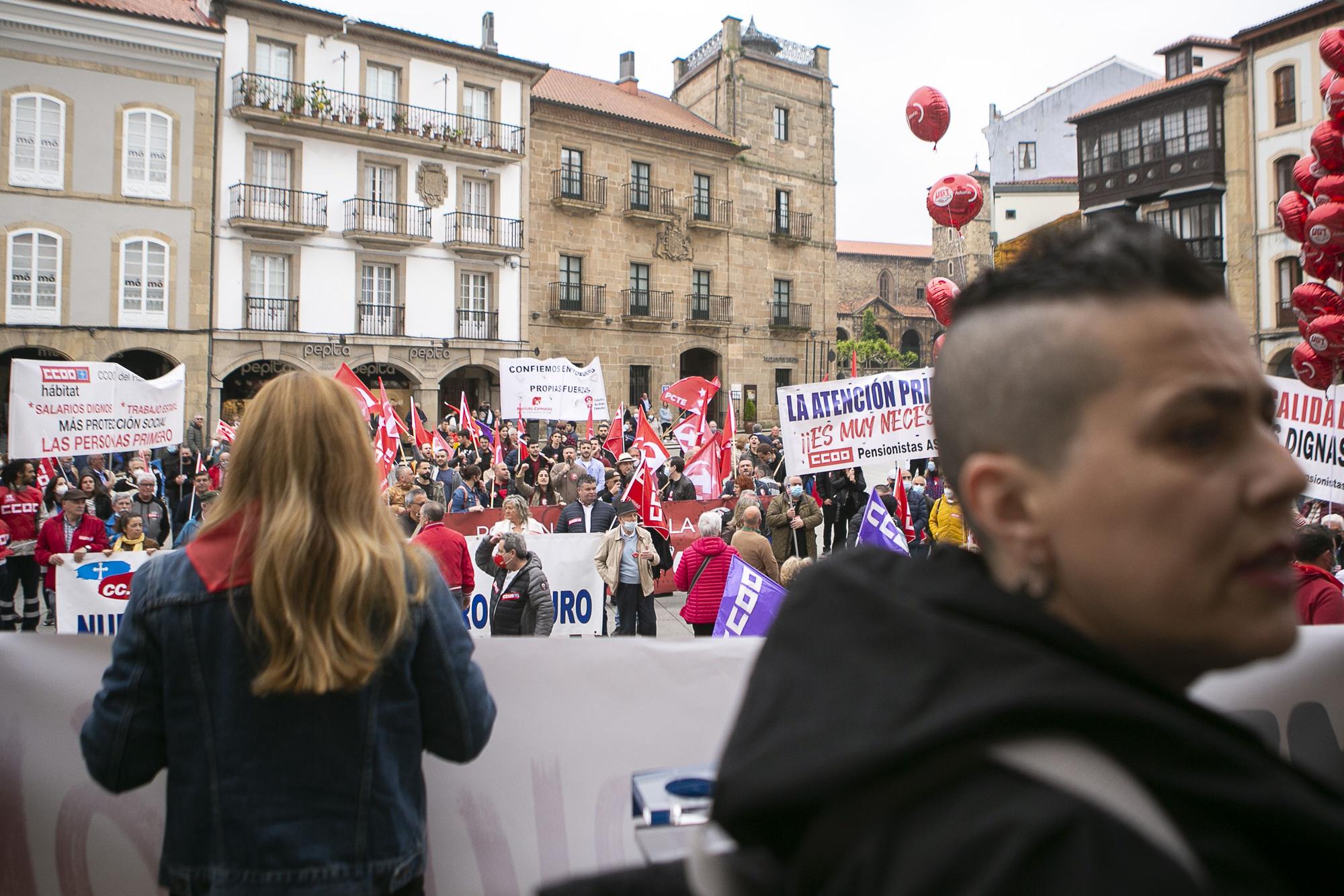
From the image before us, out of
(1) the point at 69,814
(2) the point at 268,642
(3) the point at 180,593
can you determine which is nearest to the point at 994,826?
(2) the point at 268,642

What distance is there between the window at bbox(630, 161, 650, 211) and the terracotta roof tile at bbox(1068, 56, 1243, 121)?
14637mm

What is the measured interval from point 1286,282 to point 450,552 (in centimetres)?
2987

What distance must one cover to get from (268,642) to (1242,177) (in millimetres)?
34097

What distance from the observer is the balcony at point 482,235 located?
2836 centimetres

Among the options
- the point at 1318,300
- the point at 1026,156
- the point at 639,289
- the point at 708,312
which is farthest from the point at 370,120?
the point at 1026,156

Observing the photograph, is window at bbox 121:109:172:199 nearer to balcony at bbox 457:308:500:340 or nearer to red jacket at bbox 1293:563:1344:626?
balcony at bbox 457:308:500:340

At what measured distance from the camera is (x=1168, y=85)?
31.4m

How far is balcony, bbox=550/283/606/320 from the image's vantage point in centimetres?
3106

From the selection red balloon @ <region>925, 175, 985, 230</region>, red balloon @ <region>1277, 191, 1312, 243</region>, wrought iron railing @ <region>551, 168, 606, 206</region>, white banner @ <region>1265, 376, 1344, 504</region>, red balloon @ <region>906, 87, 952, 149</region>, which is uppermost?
wrought iron railing @ <region>551, 168, 606, 206</region>

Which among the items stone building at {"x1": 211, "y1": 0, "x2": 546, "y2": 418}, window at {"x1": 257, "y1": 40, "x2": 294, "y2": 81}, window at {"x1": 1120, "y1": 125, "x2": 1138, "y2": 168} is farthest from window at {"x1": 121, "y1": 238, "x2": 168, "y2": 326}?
window at {"x1": 1120, "y1": 125, "x2": 1138, "y2": 168}

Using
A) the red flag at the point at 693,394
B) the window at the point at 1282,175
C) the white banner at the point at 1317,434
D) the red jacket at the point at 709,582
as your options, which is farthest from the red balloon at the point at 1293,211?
the window at the point at 1282,175

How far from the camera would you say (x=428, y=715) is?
6.33 feet

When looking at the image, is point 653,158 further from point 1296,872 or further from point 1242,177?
point 1296,872

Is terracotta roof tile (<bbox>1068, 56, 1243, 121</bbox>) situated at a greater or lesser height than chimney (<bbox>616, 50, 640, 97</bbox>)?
lesser
